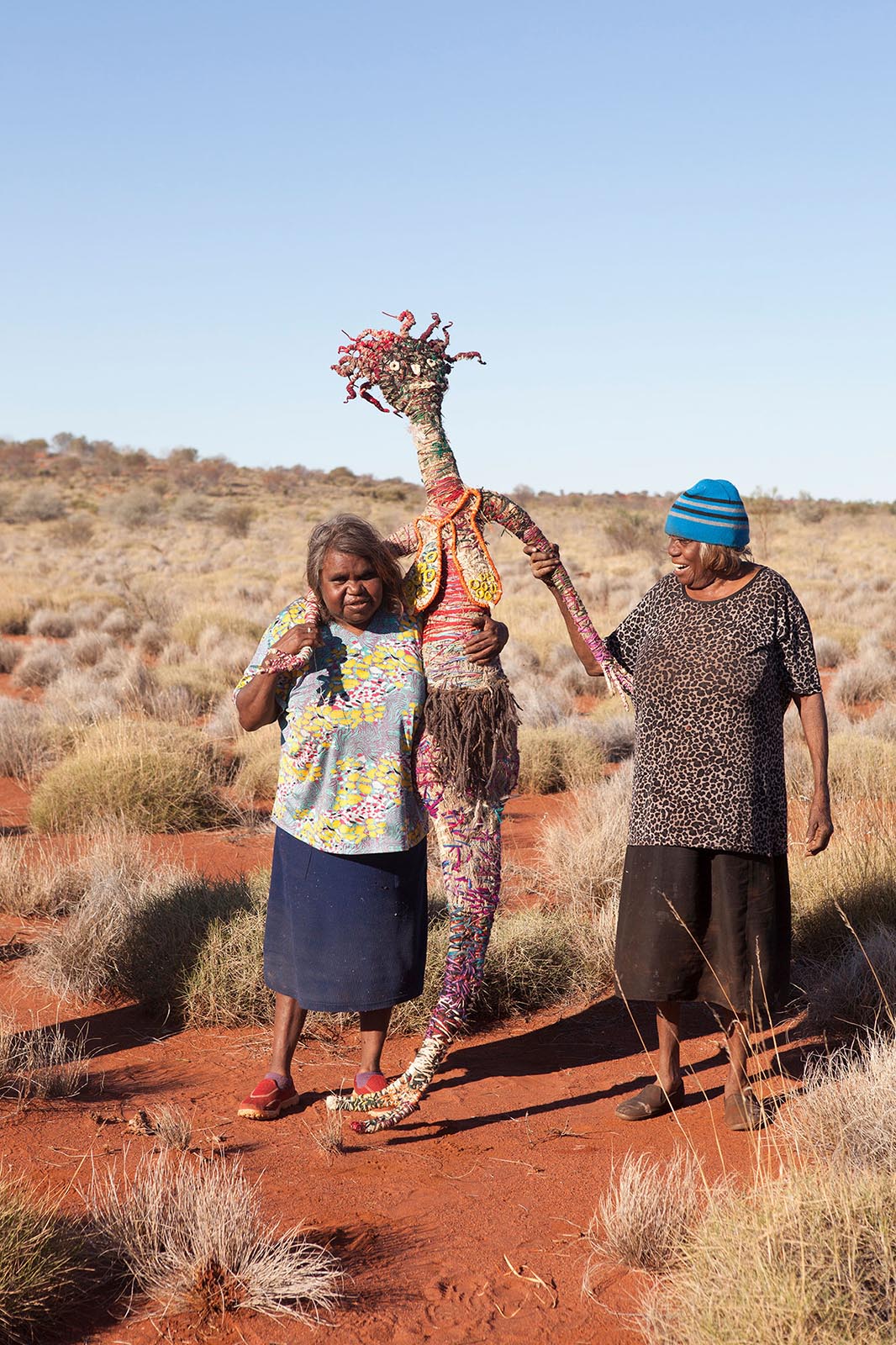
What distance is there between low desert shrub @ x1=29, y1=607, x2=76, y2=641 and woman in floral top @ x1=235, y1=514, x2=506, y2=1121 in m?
15.5

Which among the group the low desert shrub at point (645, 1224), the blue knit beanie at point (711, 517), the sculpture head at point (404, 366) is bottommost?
the low desert shrub at point (645, 1224)

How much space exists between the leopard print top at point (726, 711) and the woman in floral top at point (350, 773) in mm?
628

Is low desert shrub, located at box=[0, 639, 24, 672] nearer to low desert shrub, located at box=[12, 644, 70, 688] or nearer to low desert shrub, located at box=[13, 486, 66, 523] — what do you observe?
low desert shrub, located at box=[12, 644, 70, 688]

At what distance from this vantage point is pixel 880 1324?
8.14ft

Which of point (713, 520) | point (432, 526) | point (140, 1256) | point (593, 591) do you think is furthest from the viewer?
point (593, 591)

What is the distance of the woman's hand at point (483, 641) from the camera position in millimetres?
3949

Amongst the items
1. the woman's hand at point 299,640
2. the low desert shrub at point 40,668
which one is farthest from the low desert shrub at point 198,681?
the woman's hand at point 299,640

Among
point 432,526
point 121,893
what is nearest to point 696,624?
point 432,526

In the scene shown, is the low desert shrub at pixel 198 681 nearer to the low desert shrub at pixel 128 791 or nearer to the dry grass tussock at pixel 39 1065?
the low desert shrub at pixel 128 791

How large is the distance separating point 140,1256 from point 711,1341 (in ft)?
4.73

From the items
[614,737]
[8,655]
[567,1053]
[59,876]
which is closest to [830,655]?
[614,737]

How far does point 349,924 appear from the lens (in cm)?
Answer: 397

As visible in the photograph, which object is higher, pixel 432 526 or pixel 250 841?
pixel 432 526

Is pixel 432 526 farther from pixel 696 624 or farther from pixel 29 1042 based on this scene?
pixel 29 1042
